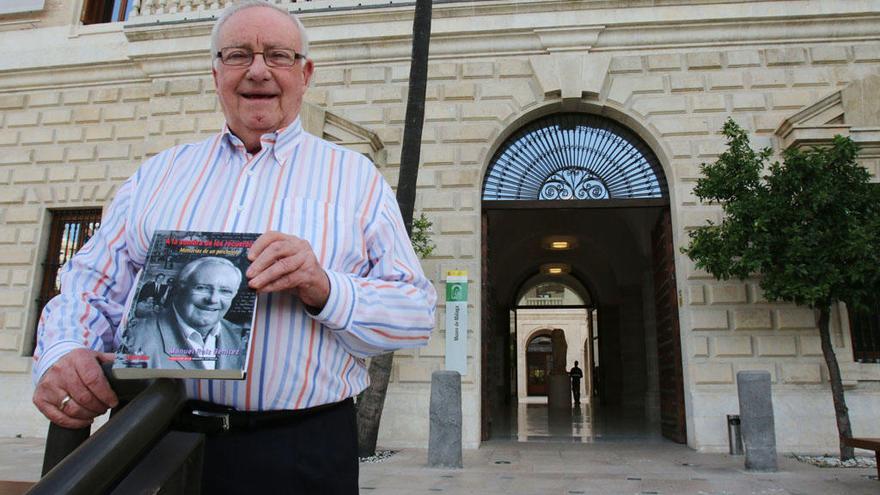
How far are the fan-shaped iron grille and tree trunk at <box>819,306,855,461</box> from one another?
10.9 ft

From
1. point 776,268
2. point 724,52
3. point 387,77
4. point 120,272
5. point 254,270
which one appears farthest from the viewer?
point 387,77

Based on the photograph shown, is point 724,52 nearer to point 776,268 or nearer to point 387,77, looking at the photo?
point 776,268

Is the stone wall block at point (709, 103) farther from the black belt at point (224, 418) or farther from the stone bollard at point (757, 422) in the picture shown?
the black belt at point (224, 418)

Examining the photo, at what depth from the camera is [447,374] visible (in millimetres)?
6879

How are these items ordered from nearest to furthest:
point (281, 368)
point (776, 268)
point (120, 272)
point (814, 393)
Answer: point (281, 368), point (120, 272), point (776, 268), point (814, 393)

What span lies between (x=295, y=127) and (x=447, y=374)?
18.7 feet

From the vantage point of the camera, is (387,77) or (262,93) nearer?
(262,93)

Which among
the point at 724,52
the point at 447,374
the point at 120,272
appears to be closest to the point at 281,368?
the point at 120,272

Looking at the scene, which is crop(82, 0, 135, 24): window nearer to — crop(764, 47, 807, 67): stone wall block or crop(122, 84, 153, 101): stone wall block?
crop(122, 84, 153, 101): stone wall block

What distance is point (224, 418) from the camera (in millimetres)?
1141

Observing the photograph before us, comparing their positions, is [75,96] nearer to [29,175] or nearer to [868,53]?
[29,175]

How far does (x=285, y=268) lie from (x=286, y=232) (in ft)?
0.85

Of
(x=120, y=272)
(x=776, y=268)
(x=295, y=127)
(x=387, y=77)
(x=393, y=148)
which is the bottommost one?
(x=120, y=272)

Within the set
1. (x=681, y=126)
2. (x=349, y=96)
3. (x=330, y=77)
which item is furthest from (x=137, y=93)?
(x=681, y=126)
